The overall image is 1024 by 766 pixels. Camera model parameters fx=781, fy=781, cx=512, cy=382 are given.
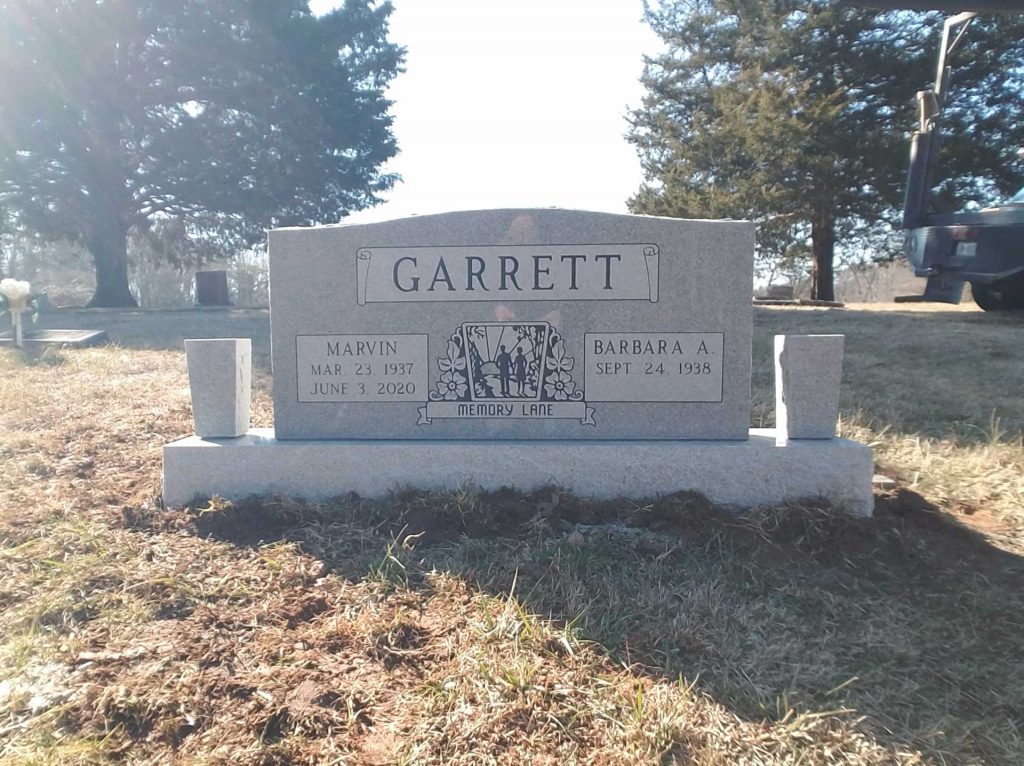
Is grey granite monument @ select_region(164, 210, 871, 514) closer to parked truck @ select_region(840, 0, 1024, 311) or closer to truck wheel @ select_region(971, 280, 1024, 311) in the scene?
parked truck @ select_region(840, 0, 1024, 311)

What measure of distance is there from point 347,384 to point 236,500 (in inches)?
30.9

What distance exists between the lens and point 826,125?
15031mm

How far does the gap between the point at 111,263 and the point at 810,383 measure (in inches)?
894

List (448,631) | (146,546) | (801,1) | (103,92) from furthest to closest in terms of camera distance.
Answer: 1. (103,92)
2. (801,1)
3. (146,546)
4. (448,631)

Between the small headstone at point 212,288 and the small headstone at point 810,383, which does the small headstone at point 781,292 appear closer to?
the small headstone at point 212,288

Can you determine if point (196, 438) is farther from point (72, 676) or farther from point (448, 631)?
point (448, 631)

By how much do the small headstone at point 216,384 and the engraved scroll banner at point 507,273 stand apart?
71cm

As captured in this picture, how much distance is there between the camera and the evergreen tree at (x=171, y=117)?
20.0 meters

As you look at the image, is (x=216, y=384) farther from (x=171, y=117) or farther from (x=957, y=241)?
(x=171, y=117)

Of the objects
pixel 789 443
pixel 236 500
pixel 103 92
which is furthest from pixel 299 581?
pixel 103 92

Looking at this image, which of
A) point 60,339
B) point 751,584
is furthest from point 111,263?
point 751,584

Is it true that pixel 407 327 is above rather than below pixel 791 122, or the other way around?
below

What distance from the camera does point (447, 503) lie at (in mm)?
3600

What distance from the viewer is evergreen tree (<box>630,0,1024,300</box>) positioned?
15.1 meters
